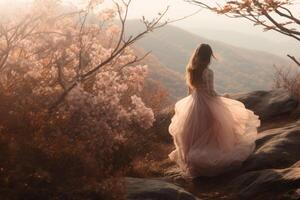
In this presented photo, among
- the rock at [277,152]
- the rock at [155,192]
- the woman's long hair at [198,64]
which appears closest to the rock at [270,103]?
the rock at [277,152]

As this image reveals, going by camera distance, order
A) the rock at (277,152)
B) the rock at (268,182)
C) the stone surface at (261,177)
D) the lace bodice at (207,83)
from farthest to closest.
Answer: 1. the lace bodice at (207,83)
2. the rock at (277,152)
3. the rock at (268,182)
4. the stone surface at (261,177)

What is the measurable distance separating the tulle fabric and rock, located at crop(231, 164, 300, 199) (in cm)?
75

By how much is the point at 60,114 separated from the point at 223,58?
429ft

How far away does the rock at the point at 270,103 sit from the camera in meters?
14.2

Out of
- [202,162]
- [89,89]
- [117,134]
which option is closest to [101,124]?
[117,134]

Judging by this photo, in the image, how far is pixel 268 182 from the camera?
863cm

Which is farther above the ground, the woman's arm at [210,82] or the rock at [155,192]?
the woman's arm at [210,82]

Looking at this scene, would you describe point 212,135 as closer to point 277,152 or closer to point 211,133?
point 211,133

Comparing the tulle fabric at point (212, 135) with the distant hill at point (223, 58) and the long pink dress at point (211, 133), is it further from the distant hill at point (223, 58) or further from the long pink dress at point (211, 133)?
the distant hill at point (223, 58)

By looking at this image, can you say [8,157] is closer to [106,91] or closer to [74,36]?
[106,91]

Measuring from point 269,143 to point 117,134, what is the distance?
2.88 meters

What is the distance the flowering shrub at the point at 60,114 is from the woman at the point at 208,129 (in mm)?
908

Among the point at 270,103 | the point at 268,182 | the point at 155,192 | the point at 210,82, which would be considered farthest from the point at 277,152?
the point at 270,103

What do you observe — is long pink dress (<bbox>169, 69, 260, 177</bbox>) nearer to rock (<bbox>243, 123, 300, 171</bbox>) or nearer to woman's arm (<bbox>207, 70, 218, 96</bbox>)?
woman's arm (<bbox>207, 70, 218, 96</bbox>)
